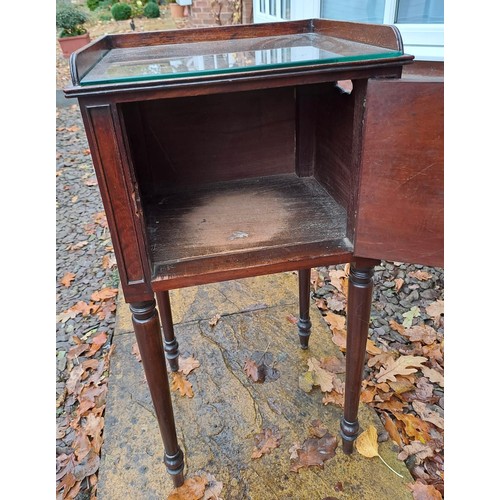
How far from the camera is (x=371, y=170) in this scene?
0.99 meters

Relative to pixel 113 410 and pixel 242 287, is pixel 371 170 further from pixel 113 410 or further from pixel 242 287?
pixel 242 287

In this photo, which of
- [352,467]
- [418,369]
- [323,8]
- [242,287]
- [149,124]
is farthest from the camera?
[323,8]

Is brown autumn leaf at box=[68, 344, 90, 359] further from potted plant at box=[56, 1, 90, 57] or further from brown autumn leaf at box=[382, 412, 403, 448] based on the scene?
potted plant at box=[56, 1, 90, 57]

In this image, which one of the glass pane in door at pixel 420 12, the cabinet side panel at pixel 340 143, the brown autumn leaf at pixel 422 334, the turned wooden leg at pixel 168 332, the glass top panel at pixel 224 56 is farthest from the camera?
the glass pane in door at pixel 420 12

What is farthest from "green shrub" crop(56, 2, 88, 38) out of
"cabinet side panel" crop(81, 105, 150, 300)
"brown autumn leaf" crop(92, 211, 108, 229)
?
"cabinet side panel" crop(81, 105, 150, 300)

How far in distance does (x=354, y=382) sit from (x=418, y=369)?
26.8 inches

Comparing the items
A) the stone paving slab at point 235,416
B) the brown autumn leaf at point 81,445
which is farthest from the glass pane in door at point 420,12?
the brown autumn leaf at point 81,445

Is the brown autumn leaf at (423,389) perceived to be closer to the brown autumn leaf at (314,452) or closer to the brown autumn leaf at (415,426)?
the brown autumn leaf at (415,426)

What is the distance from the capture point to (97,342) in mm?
2225

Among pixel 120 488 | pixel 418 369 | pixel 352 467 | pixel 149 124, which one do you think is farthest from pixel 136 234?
pixel 418 369

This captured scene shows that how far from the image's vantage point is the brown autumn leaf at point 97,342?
85.9 inches

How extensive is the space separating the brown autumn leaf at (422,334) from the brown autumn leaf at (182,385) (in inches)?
41.6

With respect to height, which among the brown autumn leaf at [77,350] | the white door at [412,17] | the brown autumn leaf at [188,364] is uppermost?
the white door at [412,17]

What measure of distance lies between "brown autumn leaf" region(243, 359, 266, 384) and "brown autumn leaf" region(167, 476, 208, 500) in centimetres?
46
